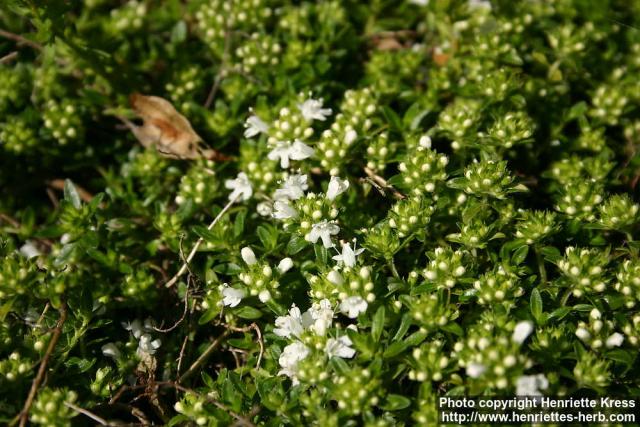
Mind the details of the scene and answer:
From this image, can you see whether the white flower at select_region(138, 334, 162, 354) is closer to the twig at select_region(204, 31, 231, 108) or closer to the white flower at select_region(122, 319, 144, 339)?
the white flower at select_region(122, 319, 144, 339)

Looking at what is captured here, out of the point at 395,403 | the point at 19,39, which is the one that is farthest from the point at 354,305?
the point at 19,39

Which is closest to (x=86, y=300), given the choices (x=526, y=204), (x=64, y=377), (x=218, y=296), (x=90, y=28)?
(x=64, y=377)

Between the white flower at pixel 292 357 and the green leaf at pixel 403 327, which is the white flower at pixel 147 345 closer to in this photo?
the white flower at pixel 292 357

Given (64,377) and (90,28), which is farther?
(90,28)

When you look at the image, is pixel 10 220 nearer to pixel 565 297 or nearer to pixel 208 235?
pixel 208 235

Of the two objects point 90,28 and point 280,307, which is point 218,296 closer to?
point 280,307

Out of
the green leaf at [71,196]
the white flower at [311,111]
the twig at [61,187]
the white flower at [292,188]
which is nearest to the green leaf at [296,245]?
the white flower at [292,188]

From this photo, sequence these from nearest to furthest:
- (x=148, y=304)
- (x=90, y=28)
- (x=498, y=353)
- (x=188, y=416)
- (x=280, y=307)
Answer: (x=498, y=353) → (x=188, y=416) → (x=280, y=307) → (x=148, y=304) → (x=90, y=28)
